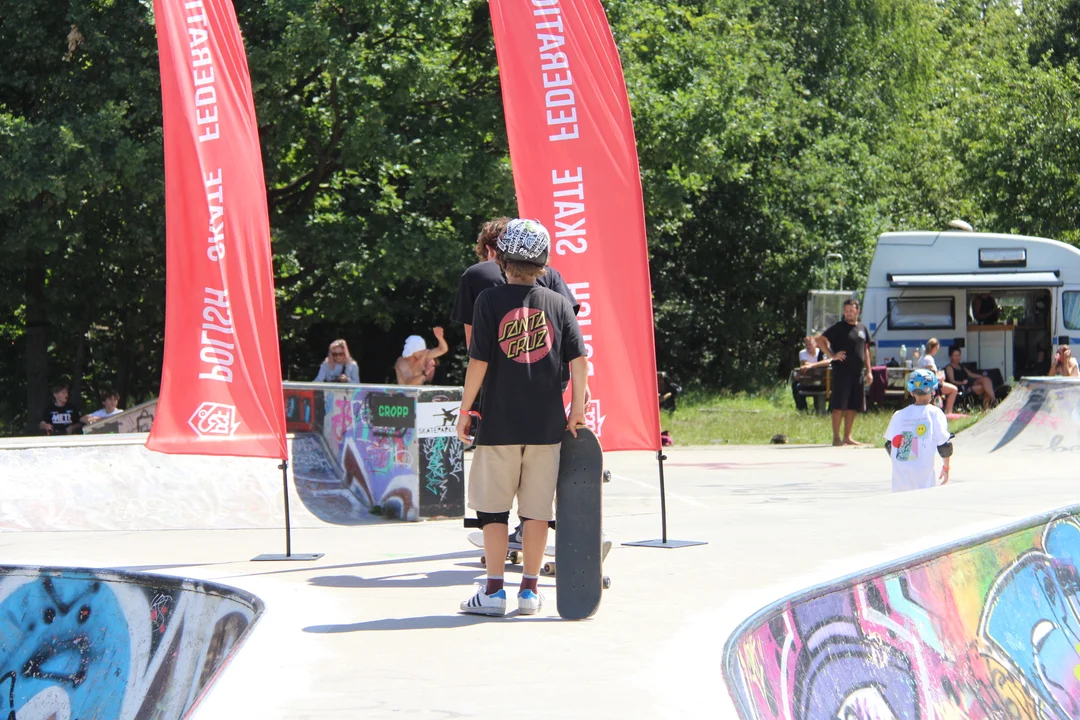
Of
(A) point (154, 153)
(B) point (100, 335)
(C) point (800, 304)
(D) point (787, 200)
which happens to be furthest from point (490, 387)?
(C) point (800, 304)

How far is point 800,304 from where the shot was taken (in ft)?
A: 109

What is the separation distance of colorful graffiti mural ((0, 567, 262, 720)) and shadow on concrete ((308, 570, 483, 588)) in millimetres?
770

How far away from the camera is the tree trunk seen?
19547mm

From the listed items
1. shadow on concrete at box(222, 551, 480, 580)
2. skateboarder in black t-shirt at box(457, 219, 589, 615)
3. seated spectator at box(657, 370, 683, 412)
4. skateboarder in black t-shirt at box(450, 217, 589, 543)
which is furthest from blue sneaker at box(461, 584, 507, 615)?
seated spectator at box(657, 370, 683, 412)

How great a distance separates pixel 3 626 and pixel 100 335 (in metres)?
18.9

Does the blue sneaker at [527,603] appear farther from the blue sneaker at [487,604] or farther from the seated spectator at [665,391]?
the seated spectator at [665,391]

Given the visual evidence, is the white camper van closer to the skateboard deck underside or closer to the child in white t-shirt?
the child in white t-shirt

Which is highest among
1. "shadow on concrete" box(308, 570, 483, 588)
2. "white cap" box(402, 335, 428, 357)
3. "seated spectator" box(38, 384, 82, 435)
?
"white cap" box(402, 335, 428, 357)

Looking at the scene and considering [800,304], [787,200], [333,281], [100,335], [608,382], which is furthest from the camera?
[800,304]

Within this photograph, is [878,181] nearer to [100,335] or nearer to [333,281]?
[333,281]

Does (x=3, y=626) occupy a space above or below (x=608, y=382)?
below

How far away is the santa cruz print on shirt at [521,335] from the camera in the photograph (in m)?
5.22

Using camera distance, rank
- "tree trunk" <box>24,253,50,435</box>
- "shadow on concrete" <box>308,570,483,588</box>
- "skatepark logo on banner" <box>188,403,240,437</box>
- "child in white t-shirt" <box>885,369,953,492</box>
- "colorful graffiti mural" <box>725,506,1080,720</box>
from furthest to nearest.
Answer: "tree trunk" <box>24,253,50,435</box> → "child in white t-shirt" <box>885,369,953,492</box> → "skatepark logo on banner" <box>188,403,240,437</box> → "shadow on concrete" <box>308,570,483,588</box> → "colorful graffiti mural" <box>725,506,1080,720</box>

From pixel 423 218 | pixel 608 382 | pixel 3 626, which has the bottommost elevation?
pixel 3 626
